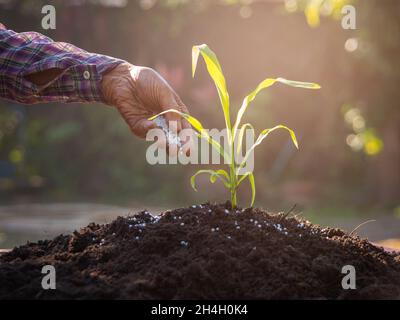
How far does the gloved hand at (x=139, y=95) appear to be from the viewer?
1.87 metres

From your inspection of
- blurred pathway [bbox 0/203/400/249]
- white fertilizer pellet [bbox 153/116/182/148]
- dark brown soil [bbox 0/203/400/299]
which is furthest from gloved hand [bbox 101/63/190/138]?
blurred pathway [bbox 0/203/400/249]

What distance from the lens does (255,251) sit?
1516 mm

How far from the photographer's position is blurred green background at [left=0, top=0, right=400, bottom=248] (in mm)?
6664

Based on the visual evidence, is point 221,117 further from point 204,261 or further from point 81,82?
point 204,261

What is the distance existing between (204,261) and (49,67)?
2.71 feet

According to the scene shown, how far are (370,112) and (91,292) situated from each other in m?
5.34

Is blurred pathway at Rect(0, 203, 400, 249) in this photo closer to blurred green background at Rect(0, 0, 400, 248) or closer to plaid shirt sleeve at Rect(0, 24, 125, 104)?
blurred green background at Rect(0, 0, 400, 248)

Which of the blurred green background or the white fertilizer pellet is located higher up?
the blurred green background

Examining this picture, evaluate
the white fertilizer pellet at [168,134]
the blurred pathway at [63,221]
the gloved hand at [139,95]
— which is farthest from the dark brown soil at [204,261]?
the blurred pathway at [63,221]

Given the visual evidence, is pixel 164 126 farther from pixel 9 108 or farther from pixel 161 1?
pixel 9 108

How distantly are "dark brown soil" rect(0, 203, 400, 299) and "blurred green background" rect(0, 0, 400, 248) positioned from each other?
469 cm

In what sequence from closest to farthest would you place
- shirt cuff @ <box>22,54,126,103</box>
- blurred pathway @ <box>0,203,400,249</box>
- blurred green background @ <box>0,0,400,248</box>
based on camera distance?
shirt cuff @ <box>22,54,126,103</box> → blurred pathway @ <box>0,203,400,249</box> → blurred green background @ <box>0,0,400,248</box>

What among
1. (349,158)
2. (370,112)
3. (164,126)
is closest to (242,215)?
(164,126)

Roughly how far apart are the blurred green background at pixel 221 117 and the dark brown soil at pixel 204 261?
15.4ft
